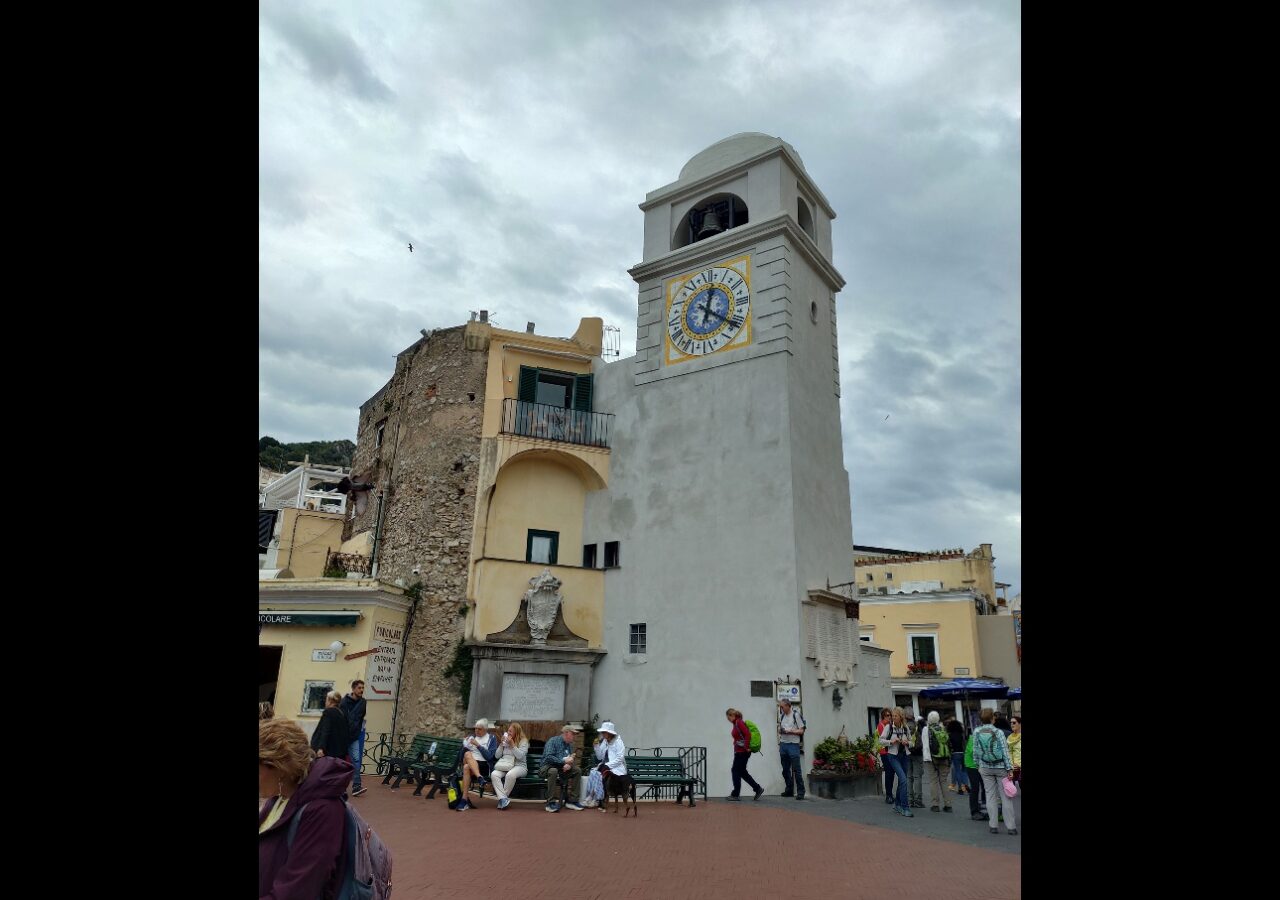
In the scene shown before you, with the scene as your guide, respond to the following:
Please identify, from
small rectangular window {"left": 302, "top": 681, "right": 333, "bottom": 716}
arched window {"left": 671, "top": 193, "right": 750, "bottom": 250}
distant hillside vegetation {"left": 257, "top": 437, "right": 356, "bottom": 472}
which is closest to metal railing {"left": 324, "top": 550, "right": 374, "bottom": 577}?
small rectangular window {"left": 302, "top": 681, "right": 333, "bottom": 716}

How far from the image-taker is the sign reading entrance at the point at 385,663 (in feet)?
59.0

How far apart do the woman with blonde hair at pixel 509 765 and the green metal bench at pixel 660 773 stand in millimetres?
1787

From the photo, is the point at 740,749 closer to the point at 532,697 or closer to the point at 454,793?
the point at 454,793

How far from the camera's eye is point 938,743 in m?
14.2

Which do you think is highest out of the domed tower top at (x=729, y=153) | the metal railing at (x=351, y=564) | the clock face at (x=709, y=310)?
the domed tower top at (x=729, y=153)

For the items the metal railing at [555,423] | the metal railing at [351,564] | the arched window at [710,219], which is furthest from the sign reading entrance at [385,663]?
the arched window at [710,219]

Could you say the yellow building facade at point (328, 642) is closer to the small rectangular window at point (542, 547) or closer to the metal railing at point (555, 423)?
the small rectangular window at point (542, 547)

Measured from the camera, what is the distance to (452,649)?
18359 mm
